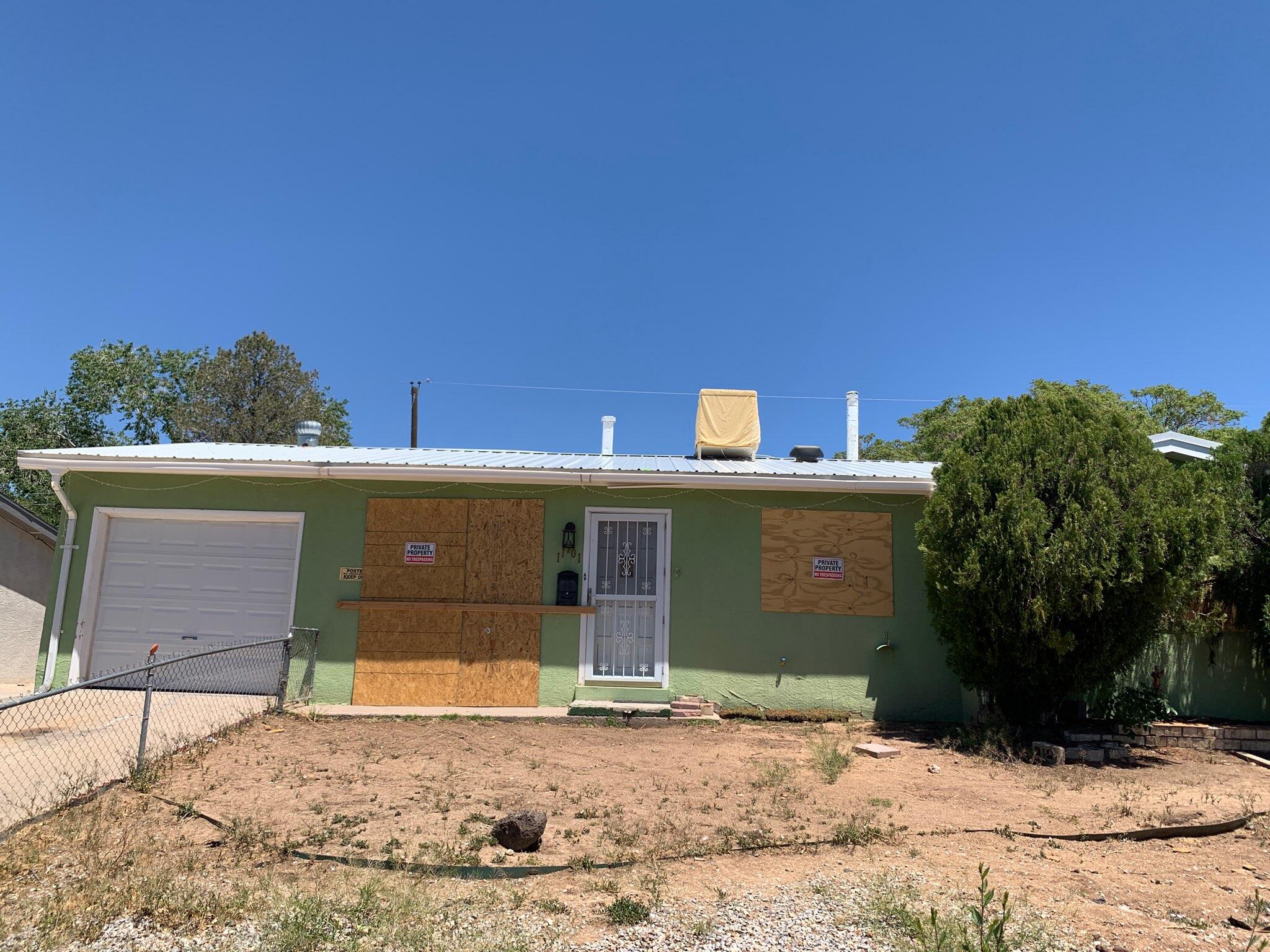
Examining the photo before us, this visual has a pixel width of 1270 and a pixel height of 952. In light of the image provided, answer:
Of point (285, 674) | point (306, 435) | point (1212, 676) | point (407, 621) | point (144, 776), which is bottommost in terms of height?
point (144, 776)

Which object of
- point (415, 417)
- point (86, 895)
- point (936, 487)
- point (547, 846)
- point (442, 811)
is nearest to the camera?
point (86, 895)

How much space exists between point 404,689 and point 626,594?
2.64m

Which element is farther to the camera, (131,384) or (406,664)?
(131,384)

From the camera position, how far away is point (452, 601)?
31.2 feet

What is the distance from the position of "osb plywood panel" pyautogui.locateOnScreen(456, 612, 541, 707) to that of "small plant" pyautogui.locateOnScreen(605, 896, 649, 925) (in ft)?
18.1

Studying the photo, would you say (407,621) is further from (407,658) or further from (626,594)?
(626,594)

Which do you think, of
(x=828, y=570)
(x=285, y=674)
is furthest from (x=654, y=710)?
(x=285, y=674)

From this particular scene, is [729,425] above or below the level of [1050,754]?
above

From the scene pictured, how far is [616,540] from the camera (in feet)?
31.9

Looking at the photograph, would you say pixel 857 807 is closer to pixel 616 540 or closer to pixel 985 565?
pixel 985 565

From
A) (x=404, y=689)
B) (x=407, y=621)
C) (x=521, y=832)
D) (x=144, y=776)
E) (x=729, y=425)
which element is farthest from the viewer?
(x=729, y=425)

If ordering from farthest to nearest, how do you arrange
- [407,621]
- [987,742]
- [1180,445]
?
1. [1180,445]
2. [407,621]
3. [987,742]

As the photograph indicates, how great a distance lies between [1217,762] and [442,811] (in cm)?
688

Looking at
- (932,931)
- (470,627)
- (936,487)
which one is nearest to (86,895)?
(932,931)
